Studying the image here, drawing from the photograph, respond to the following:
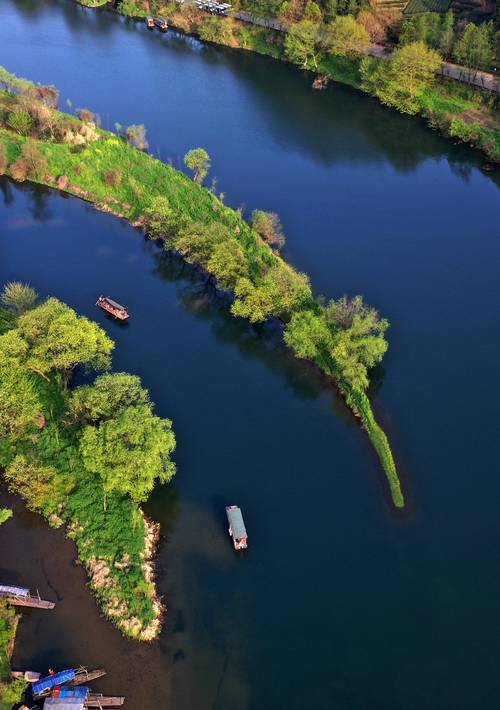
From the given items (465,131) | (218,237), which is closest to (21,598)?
(218,237)

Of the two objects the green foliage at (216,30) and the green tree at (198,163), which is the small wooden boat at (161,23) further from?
the green tree at (198,163)

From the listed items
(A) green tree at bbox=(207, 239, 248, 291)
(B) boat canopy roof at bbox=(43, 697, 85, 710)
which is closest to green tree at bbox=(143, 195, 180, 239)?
(A) green tree at bbox=(207, 239, 248, 291)

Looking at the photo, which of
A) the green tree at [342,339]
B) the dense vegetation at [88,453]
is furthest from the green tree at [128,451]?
the green tree at [342,339]

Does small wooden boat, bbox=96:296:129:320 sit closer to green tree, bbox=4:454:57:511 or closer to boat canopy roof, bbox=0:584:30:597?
green tree, bbox=4:454:57:511

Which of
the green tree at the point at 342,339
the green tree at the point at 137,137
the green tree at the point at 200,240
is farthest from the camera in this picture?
the green tree at the point at 137,137

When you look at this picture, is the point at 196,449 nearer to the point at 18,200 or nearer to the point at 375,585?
the point at 375,585

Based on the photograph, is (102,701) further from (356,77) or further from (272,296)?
(356,77)
